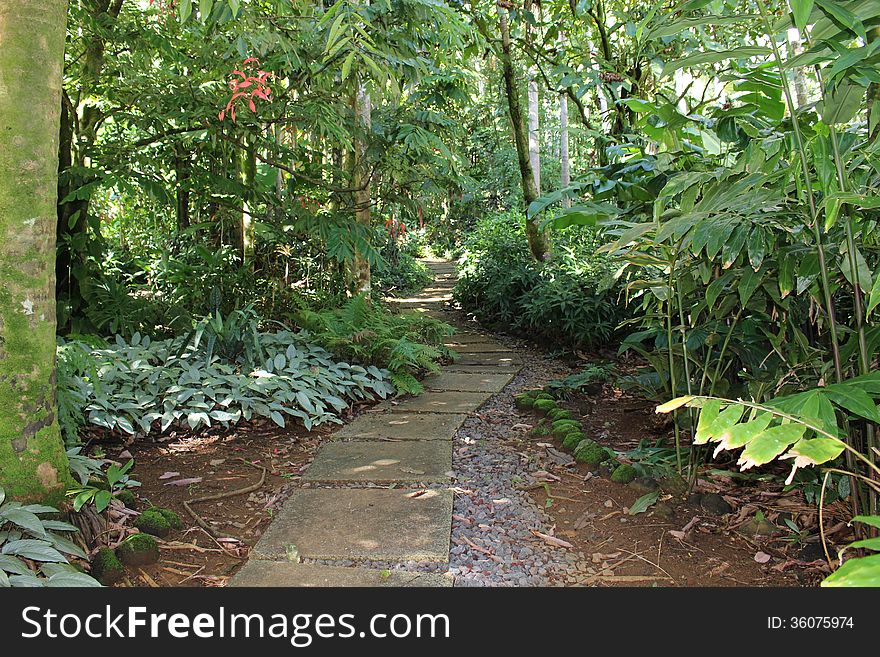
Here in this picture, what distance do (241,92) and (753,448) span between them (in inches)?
152

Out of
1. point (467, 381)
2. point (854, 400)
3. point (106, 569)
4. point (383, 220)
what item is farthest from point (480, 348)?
point (854, 400)

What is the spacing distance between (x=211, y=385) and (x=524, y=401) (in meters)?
1.96

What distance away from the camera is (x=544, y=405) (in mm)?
4258

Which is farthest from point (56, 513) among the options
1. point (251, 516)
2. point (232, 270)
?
point (232, 270)

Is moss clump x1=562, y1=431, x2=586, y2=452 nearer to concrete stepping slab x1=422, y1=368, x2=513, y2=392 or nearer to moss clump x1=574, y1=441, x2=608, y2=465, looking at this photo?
moss clump x1=574, y1=441, x2=608, y2=465

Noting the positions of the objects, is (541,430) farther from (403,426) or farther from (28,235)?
(28,235)

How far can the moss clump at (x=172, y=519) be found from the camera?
2.61m

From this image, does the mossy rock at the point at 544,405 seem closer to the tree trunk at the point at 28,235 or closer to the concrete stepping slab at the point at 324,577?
the concrete stepping slab at the point at 324,577

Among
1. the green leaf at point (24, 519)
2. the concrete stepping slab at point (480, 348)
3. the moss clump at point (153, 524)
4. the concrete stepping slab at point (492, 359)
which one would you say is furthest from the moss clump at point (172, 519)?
the concrete stepping slab at point (480, 348)

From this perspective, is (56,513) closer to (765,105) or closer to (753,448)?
(753,448)

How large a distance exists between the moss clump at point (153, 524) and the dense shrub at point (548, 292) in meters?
3.04

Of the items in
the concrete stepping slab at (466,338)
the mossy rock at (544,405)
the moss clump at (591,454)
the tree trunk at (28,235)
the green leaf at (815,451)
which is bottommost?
the moss clump at (591,454)

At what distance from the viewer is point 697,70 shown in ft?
20.2

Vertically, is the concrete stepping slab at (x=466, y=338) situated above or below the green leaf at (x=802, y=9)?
below
